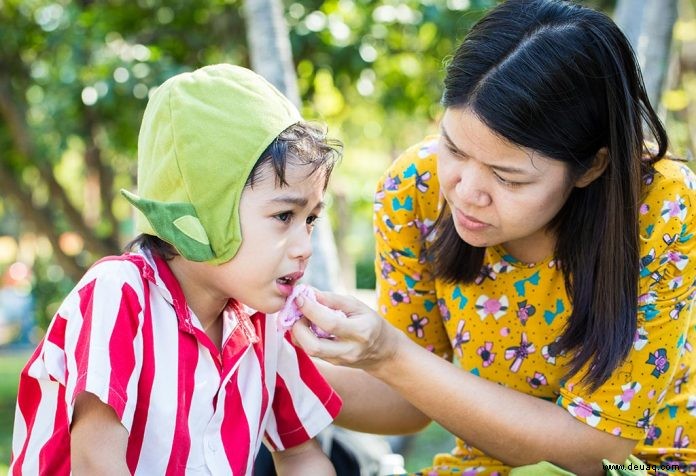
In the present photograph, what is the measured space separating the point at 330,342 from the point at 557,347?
0.66 metres

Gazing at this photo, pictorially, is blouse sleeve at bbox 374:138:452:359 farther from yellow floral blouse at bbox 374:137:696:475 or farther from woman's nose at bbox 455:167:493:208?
woman's nose at bbox 455:167:493:208

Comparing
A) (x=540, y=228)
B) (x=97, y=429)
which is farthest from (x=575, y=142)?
(x=97, y=429)

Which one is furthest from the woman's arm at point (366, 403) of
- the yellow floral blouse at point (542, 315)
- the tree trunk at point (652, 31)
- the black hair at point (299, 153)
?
the tree trunk at point (652, 31)

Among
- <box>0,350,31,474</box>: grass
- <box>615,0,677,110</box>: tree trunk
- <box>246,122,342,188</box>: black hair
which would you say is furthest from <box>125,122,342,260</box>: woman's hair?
<box>0,350,31,474</box>: grass

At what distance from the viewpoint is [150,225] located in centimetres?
196

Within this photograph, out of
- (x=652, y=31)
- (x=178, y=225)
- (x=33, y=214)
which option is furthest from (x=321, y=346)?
(x=33, y=214)

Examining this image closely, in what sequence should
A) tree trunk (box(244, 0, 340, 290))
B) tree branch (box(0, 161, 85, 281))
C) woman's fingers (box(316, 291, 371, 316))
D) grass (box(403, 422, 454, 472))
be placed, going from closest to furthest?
1. woman's fingers (box(316, 291, 371, 316))
2. tree trunk (box(244, 0, 340, 290))
3. grass (box(403, 422, 454, 472))
4. tree branch (box(0, 161, 85, 281))

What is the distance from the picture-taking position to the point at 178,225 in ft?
6.27

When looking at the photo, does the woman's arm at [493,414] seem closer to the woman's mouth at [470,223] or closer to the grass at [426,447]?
the woman's mouth at [470,223]

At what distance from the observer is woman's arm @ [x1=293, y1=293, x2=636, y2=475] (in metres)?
2.14

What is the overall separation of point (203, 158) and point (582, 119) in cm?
89

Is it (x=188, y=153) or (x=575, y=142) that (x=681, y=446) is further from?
(x=188, y=153)

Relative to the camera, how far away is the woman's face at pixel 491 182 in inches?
79.9

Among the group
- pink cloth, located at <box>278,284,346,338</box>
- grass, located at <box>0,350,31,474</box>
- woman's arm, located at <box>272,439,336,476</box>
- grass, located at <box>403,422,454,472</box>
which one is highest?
pink cloth, located at <box>278,284,346,338</box>
